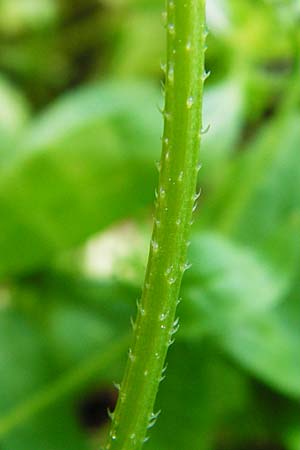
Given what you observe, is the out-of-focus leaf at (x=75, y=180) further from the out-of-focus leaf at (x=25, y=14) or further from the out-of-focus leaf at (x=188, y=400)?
the out-of-focus leaf at (x=25, y=14)

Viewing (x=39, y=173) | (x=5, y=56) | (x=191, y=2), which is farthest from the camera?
(x=5, y=56)

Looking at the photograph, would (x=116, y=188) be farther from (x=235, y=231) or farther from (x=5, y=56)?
(x=5, y=56)

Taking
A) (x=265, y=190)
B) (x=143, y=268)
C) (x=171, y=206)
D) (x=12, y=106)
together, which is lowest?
(x=171, y=206)

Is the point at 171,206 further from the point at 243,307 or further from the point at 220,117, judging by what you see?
the point at 220,117

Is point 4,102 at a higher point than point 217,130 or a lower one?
higher

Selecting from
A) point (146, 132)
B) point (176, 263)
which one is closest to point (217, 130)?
point (146, 132)

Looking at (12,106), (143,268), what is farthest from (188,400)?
(12,106)

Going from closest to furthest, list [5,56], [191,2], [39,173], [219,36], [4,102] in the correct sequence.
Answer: [191,2], [39,173], [219,36], [4,102], [5,56]
